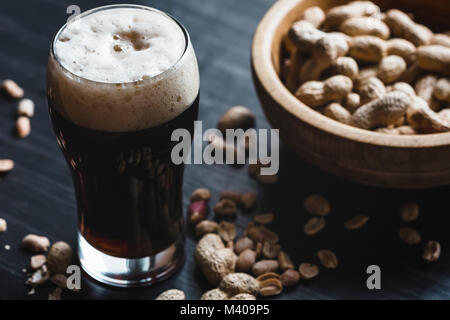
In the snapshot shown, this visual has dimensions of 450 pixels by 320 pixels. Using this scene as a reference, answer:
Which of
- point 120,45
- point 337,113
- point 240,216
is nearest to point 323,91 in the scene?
point 337,113

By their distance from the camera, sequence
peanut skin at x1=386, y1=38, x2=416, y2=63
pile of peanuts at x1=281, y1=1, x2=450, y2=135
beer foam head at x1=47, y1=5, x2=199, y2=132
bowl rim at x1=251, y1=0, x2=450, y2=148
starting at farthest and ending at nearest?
peanut skin at x1=386, y1=38, x2=416, y2=63 → pile of peanuts at x1=281, y1=1, x2=450, y2=135 → bowl rim at x1=251, y1=0, x2=450, y2=148 → beer foam head at x1=47, y1=5, x2=199, y2=132

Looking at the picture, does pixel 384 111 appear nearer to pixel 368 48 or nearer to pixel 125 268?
pixel 368 48

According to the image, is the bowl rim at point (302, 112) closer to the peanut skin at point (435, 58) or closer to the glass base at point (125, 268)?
the peanut skin at point (435, 58)

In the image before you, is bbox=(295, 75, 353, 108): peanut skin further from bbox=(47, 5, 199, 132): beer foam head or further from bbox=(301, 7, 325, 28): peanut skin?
bbox=(47, 5, 199, 132): beer foam head

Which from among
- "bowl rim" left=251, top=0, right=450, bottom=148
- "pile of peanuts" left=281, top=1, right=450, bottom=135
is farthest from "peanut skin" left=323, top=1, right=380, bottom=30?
"bowl rim" left=251, top=0, right=450, bottom=148

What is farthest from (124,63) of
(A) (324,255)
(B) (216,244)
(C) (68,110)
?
(A) (324,255)

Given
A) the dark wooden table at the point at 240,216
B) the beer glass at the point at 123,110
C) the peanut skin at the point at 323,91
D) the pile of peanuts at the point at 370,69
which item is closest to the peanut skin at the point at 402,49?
the pile of peanuts at the point at 370,69

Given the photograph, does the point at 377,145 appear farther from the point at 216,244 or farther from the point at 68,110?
the point at 68,110
